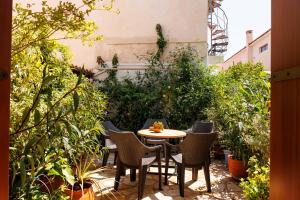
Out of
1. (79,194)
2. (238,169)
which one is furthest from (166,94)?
(79,194)

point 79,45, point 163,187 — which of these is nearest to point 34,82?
point 163,187

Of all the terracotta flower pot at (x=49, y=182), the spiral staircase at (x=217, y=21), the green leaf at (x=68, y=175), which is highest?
the spiral staircase at (x=217, y=21)

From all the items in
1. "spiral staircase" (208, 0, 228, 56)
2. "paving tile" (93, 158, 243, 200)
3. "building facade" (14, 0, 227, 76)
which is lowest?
"paving tile" (93, 158, 243, 200)

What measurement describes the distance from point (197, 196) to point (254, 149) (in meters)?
1.18

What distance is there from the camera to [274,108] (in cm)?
129

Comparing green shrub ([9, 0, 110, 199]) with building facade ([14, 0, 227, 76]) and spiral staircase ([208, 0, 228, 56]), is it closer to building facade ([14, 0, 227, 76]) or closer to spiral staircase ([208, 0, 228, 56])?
building facade ([14, 0, 227, 76])

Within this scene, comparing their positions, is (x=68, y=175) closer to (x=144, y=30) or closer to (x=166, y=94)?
(x=166, y=94)

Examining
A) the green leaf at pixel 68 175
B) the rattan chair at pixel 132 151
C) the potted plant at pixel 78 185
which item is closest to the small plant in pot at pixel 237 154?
the rattan chair at pixel 132 151

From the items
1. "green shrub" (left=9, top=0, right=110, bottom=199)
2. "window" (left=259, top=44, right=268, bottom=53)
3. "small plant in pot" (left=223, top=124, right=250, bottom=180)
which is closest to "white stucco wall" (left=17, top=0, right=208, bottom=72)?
"small plant in pot" (left=223, top=124, right=250, bottom=180)

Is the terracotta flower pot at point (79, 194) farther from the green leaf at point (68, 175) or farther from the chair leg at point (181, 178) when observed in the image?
the chair leg at point (181, 178)

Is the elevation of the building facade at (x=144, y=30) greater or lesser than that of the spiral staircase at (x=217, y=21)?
lesser

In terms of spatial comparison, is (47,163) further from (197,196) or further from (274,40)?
(197,196)

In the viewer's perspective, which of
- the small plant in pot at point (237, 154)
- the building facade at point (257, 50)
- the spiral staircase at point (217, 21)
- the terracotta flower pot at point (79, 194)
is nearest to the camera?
the terracotta flower pot at point (79, 194)

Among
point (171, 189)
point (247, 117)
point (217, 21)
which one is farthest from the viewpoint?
point (217, 21)
